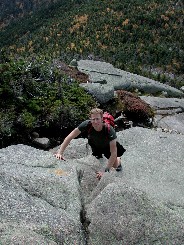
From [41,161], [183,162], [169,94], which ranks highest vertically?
[41,161]

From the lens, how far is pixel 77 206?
747 centimetres

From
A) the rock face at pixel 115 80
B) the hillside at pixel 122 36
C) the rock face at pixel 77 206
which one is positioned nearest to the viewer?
the rock face at pixel 77 206

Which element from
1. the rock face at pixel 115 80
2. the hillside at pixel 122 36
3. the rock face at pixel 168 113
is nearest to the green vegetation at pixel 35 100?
the rock face at pixel 115 80

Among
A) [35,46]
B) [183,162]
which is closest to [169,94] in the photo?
[183,162]

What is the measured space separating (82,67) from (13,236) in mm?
18865

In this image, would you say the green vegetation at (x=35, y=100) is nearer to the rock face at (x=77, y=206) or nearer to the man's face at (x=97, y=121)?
the rock face at (x=77, y=206)

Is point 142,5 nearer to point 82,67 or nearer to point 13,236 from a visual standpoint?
point 82,67

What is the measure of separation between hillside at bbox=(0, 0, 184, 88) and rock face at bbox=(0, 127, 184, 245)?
1390 inches

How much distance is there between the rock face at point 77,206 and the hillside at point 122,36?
35.3 metres

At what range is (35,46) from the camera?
204ft

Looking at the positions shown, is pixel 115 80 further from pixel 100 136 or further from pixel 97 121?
pixel 97 121

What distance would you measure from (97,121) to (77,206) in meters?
1.94

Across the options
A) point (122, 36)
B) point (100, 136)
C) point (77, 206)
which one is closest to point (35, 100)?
point (100, 136)

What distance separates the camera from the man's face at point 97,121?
28.0 feet
